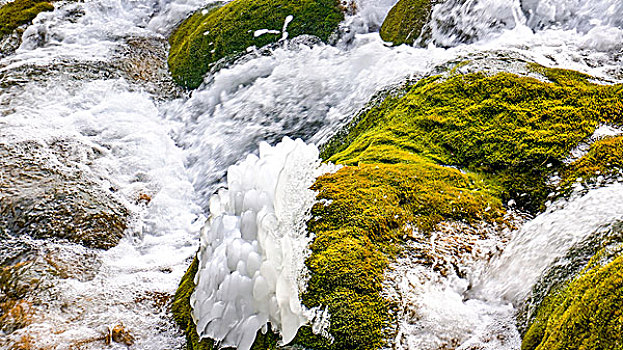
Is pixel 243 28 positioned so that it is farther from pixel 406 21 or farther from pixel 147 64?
pixel 406 21

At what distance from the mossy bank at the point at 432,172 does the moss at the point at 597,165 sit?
4.6 inches

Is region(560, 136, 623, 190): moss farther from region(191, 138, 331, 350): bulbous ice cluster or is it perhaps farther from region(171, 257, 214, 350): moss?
region(171, 257, 214, 350): moss

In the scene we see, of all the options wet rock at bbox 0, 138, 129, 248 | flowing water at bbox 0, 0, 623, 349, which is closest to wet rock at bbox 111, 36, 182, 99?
flowing water at bbox 0, 0, 623, 349

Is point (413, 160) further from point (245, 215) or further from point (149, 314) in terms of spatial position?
point (149, 314)

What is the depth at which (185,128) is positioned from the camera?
32.8 ft

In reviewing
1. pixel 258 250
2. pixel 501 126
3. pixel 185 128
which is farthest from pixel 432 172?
pixel 185 128

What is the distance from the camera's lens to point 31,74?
35.4ft

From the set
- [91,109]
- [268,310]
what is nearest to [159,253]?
[268,310]

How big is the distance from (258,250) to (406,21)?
287 inches

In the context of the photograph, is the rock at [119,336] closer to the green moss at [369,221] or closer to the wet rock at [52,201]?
the wet rock at [52,201]

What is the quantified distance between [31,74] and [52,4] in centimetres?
406

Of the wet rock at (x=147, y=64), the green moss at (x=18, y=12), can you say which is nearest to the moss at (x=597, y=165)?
the wet rock at (x=147, y=64)

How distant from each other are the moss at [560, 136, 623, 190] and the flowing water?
0.98 ft

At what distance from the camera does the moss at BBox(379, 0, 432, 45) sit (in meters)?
9.53
